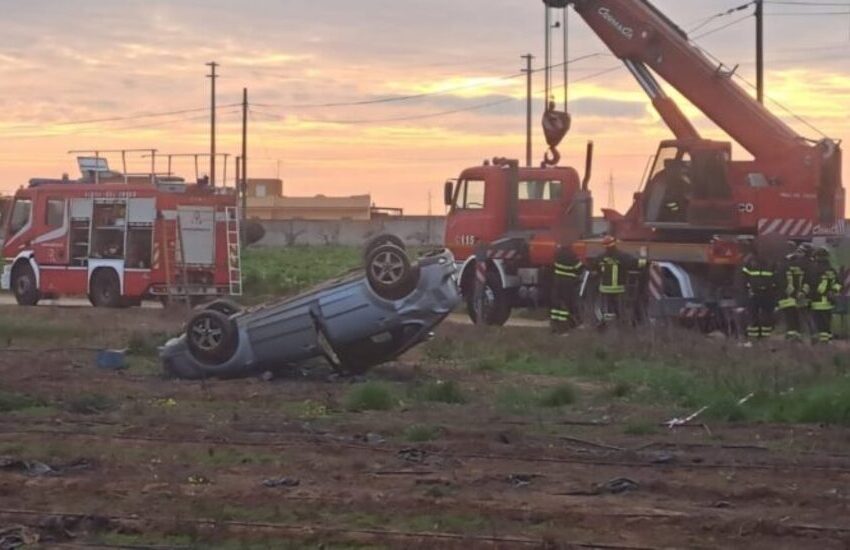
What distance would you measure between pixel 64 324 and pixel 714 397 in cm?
1464

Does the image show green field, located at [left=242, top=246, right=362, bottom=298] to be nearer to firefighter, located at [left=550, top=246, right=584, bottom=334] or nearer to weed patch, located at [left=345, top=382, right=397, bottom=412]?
firefighter, located at [left=550, top=246, right=584, bottom=334]

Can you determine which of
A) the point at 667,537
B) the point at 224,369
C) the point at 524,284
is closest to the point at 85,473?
the point at 667,537

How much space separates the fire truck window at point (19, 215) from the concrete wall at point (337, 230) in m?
45.7

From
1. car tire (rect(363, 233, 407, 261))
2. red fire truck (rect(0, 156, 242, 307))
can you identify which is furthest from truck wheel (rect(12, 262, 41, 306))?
car tire (rect(363, 233, 407, 261))

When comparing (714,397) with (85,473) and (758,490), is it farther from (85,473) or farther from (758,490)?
(85,473)

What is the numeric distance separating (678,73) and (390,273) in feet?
35.2

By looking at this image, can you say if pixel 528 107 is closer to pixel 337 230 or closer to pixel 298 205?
pixel 337 230

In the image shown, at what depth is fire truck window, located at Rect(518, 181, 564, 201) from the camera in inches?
1123

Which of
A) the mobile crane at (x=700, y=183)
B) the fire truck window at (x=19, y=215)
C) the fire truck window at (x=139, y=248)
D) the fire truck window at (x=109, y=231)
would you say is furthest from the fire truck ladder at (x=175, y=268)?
the mobile crane at (x=700, y=183)

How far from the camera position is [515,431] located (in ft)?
44.5

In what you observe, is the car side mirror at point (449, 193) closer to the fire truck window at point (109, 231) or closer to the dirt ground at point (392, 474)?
the fire truck window at point (109, 231)

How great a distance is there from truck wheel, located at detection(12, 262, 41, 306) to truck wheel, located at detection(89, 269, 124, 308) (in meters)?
1.90

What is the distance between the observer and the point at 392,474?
11305 millimetres

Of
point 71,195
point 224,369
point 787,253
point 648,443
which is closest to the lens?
point 648,443
